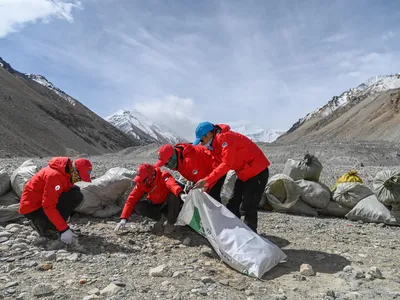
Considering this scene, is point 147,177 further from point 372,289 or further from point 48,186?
point 372,289

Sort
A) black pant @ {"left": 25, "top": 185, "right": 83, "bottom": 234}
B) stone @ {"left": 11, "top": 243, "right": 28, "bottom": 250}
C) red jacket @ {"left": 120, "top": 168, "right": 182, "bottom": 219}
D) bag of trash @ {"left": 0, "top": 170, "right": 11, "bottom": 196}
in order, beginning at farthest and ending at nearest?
bag of trash @ {"left": 0, "top": 170, "right": 11, "bottom": 196} → red jacket @ {"left": 120, "top": 168, "right": 182, "bottom": 219} → black pant @ {"left": 25, "top": 185, "right": 83, "bottom": 234} → stone @ {"left": 11, "top": 243, "right": 28, "bottom": 250}

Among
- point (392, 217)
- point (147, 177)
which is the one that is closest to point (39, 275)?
point (147, 177)

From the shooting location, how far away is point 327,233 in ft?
15.2

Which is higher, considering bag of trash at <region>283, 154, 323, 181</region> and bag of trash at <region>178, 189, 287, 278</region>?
bag of trash at <region>283, 154, 323, 181</region>

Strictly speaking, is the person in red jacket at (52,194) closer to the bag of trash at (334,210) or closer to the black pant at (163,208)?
the black pant at (163,208)

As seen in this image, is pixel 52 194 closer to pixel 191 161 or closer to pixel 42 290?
pixel 42 290

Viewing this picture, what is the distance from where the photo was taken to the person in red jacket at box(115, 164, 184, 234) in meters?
4.09

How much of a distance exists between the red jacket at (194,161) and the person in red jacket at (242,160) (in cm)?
20

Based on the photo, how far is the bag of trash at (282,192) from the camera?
18.4 ft

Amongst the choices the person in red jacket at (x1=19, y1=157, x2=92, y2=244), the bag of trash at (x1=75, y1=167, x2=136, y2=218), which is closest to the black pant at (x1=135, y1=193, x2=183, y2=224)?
the bag of trash at (x1=75, y1=167, x2=136, y2=218)

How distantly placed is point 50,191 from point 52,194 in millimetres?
36

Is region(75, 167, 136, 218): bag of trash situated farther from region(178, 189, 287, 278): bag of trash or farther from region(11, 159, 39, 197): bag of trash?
region(178, 189, 287, 278): bag of trash

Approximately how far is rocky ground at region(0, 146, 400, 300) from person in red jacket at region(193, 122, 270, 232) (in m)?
0.61

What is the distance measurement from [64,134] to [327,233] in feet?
143
